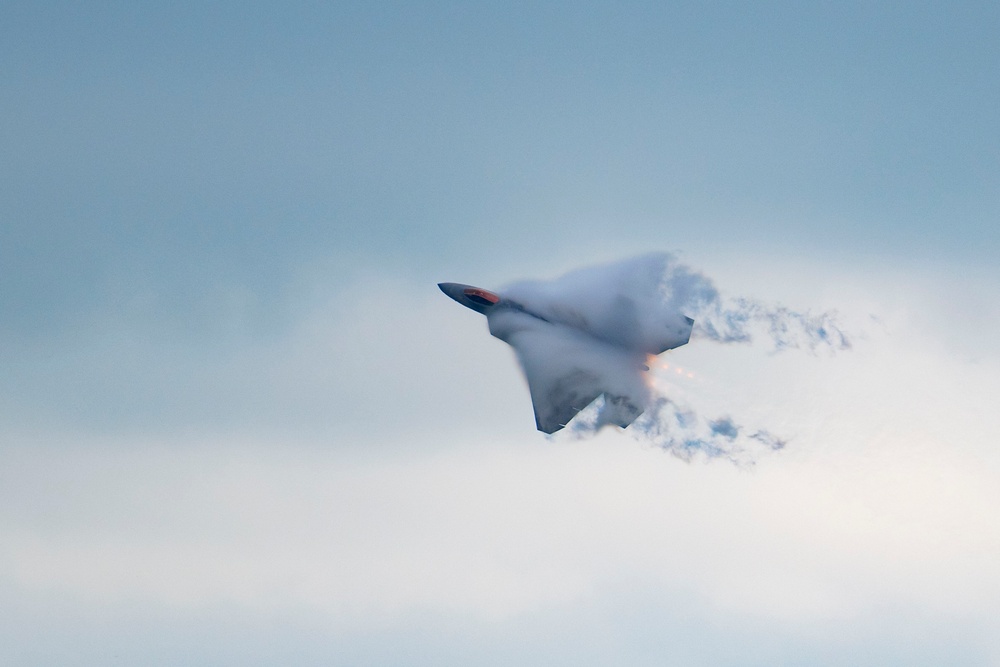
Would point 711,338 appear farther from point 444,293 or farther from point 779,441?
point 444,293

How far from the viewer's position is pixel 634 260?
10994 centimetres

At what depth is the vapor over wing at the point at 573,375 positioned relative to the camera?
349 ft

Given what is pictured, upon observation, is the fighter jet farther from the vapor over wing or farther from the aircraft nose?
the aircraft nose

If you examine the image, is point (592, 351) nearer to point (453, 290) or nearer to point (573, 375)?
point (573, 375)

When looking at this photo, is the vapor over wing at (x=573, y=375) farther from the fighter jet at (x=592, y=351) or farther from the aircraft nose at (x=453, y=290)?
the aircraft nose at (x=453, y=290)

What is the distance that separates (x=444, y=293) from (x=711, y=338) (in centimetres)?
2119

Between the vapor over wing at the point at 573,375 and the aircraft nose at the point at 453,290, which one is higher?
the aircraft nose at the point at 453,290

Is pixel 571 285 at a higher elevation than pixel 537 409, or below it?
higher

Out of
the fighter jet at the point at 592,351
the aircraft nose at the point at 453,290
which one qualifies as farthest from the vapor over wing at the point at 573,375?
the aircraft nose at the point at 453,290

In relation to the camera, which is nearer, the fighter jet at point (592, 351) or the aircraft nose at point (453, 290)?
the fighter jet at point (592, 351)

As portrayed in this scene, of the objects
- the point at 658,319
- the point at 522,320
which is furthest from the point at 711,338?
the point at 522,320

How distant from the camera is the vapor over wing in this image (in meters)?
106

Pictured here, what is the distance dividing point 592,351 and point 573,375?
245 centimetres

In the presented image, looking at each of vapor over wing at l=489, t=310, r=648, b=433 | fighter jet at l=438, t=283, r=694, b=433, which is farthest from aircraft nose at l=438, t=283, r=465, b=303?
vapor over wing at l=489, t=310, r=648, b=433
